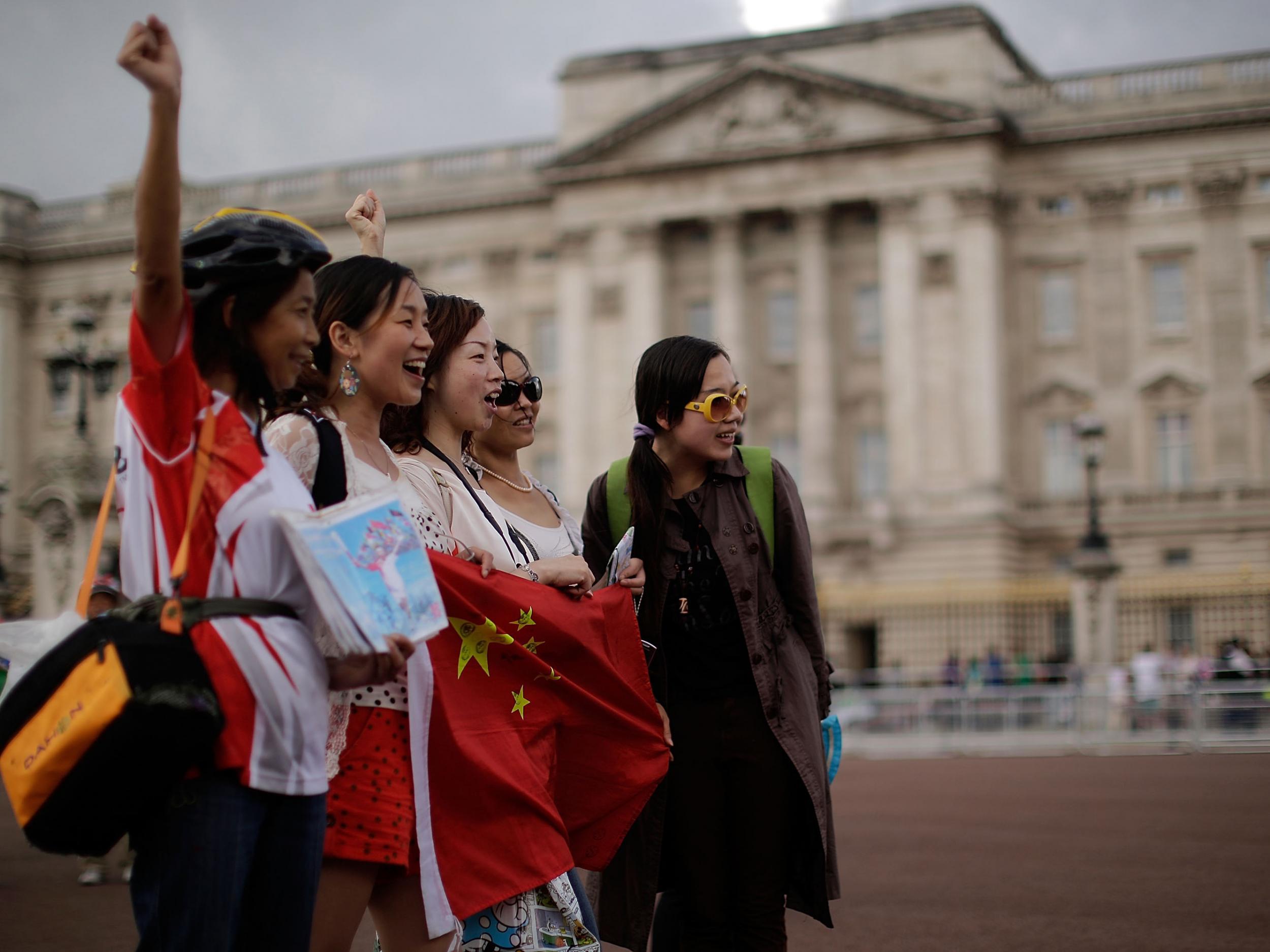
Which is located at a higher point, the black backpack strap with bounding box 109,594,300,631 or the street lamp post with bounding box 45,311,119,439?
the street lamp post with bounding box 45,311,119,439

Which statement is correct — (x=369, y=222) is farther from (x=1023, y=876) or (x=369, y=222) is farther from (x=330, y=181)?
(x=330, y=181)

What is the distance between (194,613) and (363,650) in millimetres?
314

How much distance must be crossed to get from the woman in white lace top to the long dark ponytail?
3.76ft

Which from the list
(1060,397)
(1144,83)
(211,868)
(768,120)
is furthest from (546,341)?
(211,868)

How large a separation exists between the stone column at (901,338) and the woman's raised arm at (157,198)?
124 feet

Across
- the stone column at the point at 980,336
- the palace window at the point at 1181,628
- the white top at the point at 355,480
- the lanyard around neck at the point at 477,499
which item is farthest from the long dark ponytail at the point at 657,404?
the stone column at the point at 980,336

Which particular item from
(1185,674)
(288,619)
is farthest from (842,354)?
(288,619)

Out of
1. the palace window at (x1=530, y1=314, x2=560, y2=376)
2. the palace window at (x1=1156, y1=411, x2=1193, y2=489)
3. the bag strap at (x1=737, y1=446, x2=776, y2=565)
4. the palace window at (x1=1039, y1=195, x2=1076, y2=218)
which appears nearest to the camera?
the bag strap at (x1=737, y1=446, x2=776, y2=565)

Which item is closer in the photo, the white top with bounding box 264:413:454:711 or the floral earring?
the white top with bounding box 264:413:454:711

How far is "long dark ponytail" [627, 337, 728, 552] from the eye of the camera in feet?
16.7

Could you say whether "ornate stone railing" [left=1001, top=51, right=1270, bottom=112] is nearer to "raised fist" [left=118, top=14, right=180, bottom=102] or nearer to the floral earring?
the floral earring

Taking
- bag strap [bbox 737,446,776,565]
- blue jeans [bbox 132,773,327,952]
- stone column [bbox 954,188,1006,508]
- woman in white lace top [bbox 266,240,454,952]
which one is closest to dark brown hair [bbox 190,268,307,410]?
woman in white lace top [bbox 266,240,454,952]

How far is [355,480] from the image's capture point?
3.69 m

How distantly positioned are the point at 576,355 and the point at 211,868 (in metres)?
41.2
